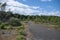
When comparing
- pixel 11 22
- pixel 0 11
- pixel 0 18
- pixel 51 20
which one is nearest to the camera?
pixel 11 22

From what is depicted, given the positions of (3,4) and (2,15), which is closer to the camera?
(2,15)

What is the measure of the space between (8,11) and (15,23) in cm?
2433

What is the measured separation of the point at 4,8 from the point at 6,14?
9.36 feet

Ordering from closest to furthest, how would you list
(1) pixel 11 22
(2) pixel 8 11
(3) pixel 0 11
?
(1) pixel 11 22, (3) pixel 0 11, (2) pixel 8 11

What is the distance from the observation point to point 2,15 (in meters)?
78.4

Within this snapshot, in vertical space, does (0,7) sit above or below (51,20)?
above

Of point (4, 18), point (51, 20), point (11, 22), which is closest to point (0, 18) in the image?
point (4, 18)

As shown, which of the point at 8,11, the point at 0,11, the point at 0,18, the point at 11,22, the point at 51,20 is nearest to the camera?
the point at 11,22

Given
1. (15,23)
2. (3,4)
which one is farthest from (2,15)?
(15,23)

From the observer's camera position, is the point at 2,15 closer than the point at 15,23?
No

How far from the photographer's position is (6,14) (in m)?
84.1

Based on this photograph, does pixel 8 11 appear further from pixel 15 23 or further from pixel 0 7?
pixel 15 23

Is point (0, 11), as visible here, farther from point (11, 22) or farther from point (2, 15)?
point (11, 22)

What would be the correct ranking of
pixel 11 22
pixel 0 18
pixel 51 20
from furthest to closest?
pixel 51 20, pixel 0 18, pixel 11 22
